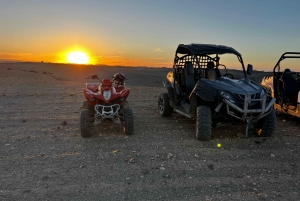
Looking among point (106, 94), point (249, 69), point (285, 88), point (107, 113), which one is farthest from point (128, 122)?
point (285, 88)

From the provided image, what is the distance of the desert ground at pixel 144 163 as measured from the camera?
386 centimetres

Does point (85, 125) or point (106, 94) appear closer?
point (85, 125)

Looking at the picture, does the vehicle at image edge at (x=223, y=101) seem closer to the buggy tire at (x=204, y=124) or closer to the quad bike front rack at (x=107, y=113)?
the buggy tire at (x=204, y=124)

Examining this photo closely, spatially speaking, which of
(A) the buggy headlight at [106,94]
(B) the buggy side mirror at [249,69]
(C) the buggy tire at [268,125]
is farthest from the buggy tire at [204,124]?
(A) the buggy headlight at [106,94]

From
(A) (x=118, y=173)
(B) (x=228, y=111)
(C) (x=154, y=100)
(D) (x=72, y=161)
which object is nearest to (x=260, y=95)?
(B) (x=228, y=111)

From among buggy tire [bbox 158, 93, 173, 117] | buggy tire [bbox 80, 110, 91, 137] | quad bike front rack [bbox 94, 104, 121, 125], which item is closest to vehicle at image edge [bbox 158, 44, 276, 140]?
buggy tire [bbox 158, 93, 173, 117]

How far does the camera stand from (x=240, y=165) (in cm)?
484

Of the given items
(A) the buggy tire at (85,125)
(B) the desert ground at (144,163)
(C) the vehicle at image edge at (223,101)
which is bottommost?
(B) the desert ground at (144,163)

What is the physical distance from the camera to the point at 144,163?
486 cm

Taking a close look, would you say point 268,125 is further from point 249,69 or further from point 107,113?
point 107,113

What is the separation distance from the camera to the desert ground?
12.7ft

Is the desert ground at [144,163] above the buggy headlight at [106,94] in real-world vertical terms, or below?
below

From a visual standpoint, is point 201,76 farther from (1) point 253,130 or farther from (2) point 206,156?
(2) point 206,156

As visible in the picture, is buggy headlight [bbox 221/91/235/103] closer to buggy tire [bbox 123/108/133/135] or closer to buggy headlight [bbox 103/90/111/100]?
buggy tire [bbox 123/108/133/135]
